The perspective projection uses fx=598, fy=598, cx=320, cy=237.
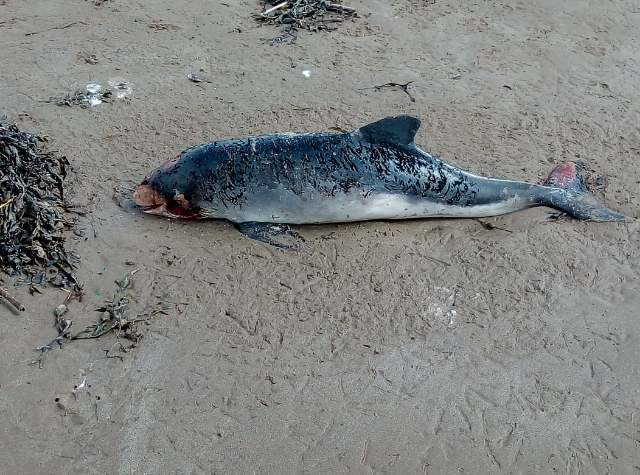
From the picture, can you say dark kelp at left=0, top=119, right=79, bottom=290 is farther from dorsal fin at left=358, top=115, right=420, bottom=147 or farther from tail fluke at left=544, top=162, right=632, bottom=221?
tail fluke at left=544, top=162, right=632, bottom=221

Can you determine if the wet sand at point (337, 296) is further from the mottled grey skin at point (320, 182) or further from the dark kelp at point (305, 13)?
the dark kelp at point (305, 13)

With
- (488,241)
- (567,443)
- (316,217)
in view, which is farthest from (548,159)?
(567,443)

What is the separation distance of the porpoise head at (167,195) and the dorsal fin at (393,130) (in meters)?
2.00

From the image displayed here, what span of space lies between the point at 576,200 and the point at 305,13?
5989 millimetres

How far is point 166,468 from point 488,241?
12.8ft

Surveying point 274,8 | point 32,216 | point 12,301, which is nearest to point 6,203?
point 32,216

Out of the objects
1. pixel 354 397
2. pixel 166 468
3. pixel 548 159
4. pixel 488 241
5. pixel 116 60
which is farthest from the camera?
pixel 116 60

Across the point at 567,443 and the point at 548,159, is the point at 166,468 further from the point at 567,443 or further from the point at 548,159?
the point at 548,159

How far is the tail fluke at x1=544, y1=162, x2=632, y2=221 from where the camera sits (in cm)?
662

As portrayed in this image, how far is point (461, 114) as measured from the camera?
8438 mm

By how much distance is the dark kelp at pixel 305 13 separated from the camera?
10.3 meters

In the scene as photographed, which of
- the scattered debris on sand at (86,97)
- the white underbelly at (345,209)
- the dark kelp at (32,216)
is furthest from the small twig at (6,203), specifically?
the scattered debris on sand at (86,97)

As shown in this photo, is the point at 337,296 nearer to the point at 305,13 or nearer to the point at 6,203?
the point at 6,203

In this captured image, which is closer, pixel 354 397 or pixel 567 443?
pixel 567 443
